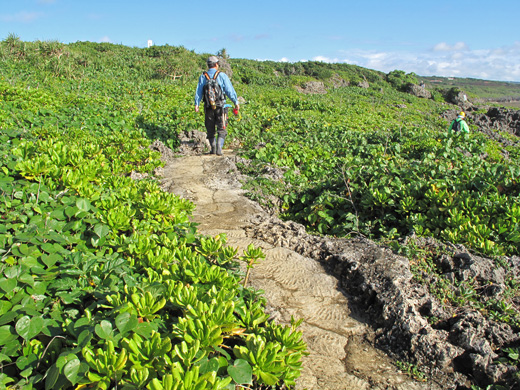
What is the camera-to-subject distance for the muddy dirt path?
7.59ft

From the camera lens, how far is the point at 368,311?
9.87 ft

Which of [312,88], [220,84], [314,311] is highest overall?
[312,88]

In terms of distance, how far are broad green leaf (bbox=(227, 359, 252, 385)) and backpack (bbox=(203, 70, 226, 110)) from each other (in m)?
6.01

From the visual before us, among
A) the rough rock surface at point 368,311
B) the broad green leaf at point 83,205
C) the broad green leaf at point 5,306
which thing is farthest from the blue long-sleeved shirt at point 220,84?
the broad green leaf at point 5,306

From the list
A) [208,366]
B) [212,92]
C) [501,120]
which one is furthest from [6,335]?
[501,120]

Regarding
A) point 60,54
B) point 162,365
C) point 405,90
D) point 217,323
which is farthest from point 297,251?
point 405,90

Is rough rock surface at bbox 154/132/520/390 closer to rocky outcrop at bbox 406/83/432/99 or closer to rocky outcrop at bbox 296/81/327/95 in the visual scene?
rocky outcrop at bbox 296/81/327/95

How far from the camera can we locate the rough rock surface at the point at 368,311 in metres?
2.36

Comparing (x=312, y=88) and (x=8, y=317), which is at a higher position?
(x=312, y=88)

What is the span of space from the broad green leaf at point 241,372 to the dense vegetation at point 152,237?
1 centimetres

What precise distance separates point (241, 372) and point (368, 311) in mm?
1539

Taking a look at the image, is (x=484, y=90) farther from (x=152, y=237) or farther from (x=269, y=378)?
(x=269, y=378)

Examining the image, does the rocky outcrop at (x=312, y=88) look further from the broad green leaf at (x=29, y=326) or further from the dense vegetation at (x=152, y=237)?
the broad green leaf at (x=29, y=326)

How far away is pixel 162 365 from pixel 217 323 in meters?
0.36
